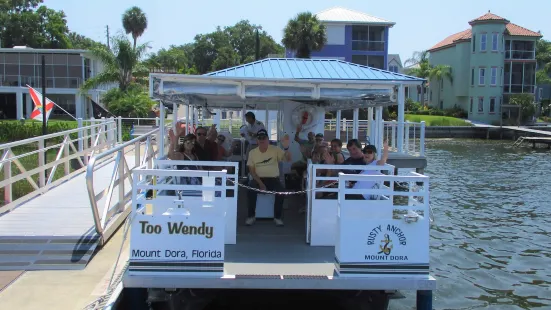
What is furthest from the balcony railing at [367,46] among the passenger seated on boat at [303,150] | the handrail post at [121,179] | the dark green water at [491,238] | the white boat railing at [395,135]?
the handrail post at [121,179]

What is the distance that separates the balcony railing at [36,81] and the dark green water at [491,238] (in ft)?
104

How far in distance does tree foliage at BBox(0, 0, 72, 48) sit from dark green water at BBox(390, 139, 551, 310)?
58212 mm

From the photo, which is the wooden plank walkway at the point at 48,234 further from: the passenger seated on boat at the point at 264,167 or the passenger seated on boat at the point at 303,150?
the passenger seated on boat at the point at 303,150

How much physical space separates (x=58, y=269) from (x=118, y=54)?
99.7 feet

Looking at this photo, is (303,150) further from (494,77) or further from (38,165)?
(494,77)

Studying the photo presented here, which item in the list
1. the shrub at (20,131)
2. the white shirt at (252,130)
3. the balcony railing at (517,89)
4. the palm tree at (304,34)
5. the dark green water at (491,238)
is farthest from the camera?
the balcony railing at (517,89)

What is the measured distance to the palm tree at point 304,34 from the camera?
4859 centimetres

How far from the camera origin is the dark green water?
8.80m

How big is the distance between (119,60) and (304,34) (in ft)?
62.5

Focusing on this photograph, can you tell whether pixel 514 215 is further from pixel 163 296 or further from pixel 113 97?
pixel 113 97

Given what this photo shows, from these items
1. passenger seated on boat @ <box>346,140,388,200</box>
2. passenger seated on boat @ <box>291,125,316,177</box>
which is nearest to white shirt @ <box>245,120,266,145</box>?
passenger seated on boat @ <box>291,125,316,177</box>

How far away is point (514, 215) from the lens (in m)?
14.9

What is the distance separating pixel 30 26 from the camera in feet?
219

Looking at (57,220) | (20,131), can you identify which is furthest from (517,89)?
(57,220)
